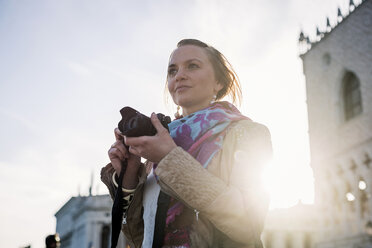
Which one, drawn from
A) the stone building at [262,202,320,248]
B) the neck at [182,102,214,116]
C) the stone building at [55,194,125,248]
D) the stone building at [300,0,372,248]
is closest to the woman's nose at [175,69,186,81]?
the neck at [182,102,214,116]

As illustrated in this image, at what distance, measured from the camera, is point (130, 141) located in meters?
Answer: 1.49

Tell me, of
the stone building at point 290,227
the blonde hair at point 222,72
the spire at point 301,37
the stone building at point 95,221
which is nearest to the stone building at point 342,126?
the spire at point 301,37

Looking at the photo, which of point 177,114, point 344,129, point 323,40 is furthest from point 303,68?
point 177,114

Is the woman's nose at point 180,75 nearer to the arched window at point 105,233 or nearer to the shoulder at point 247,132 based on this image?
the shoulder at point 247,132

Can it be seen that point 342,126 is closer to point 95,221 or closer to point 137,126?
point 137,126

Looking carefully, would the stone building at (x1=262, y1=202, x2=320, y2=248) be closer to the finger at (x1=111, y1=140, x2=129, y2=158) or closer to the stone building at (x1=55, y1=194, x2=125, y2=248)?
the stone building at (x1=55, y1=194, x2=125, y2=248)

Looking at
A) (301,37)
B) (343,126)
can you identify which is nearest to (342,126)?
(343,126)

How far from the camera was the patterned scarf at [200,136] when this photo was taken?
152cm

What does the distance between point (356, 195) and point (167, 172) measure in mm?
20789

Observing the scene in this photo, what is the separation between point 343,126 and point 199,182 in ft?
71.3

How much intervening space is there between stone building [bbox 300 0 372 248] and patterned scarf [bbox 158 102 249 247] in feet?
63.3

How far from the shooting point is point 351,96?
2188cm

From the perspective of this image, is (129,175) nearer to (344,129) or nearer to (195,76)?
(195,76)

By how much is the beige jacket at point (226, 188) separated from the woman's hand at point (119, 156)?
36cm
